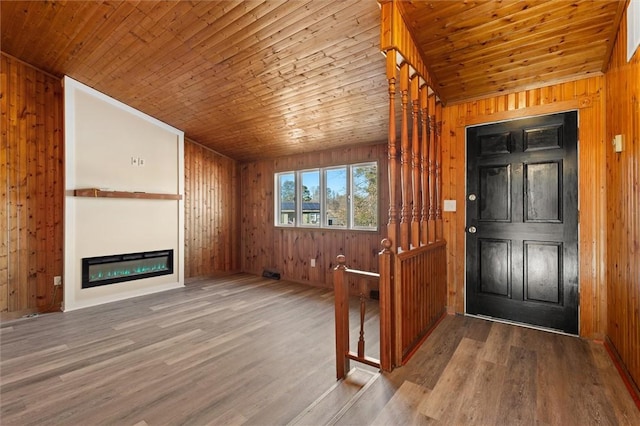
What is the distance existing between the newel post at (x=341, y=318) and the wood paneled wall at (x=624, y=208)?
185 centimetres

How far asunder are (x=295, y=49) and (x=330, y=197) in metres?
2.76

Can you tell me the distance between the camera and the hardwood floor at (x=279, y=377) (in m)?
1.81

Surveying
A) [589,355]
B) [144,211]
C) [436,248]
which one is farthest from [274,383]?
[144,211]

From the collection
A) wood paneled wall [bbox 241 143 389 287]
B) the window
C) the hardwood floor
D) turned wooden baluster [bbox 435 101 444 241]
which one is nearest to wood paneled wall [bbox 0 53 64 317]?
the hardwood floor

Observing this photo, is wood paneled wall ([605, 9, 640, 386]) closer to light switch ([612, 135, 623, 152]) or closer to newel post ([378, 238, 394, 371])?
light switch ([612, 135, 623, 152])

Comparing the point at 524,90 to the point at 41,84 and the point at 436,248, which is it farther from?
the point at 41,84

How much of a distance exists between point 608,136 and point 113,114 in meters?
5.90

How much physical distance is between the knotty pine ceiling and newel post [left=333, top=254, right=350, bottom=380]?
76.3 inches

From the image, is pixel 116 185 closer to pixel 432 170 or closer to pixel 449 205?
pixel 432 170

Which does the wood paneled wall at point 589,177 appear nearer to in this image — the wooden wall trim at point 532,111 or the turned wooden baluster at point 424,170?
the wooden wall trim at point 532,111

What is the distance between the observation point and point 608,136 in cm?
256

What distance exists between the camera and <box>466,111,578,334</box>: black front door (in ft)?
9.14

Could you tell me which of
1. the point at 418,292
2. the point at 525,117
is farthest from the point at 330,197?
the point at 525,117

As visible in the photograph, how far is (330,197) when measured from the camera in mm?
5246
